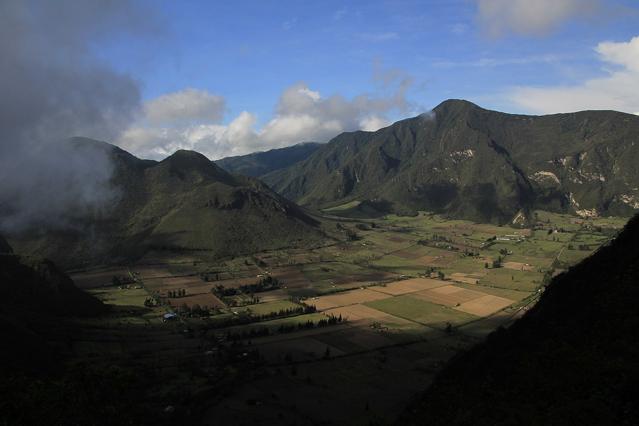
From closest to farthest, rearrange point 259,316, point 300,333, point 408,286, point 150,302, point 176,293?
point 300,333 < point 259,316 < point 150,302 < point 176,293 < point 408,286

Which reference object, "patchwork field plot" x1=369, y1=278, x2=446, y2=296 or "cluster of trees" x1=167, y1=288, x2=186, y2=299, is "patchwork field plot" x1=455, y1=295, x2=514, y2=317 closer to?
"patchwork field plot" x1=369, y1=278, x2=446, y2=296

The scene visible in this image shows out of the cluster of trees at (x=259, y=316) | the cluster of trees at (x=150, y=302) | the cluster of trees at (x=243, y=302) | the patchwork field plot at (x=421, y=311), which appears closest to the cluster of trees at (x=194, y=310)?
the cluster of trees at (x=259, y=316)

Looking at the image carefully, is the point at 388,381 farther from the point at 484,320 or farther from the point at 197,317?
the point at 197,317

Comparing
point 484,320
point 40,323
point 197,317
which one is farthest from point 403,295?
point 40,323

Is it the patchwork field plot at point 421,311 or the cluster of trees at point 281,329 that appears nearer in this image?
the cluster of trees at point 281,329

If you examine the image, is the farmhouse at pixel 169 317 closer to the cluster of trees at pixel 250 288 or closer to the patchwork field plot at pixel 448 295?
the cluster of trees at pixel 250 288

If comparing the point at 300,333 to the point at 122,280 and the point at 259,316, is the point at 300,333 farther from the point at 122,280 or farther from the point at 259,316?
the point at 122,280

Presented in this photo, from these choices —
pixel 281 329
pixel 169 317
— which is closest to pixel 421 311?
pixel 281 329
